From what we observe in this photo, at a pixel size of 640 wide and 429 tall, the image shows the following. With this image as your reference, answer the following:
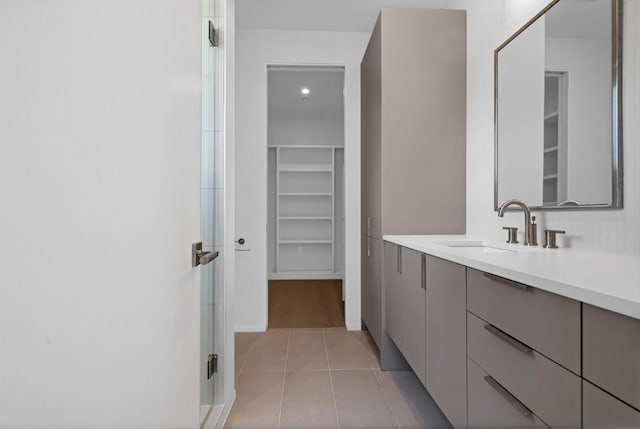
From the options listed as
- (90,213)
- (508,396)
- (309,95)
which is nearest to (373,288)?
(508,396)

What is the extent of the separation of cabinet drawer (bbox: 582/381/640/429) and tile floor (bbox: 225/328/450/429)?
1.18 metres

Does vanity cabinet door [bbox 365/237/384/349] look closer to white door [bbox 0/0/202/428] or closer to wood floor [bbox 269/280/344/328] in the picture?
wood floor [bbox 269/280/344/328]

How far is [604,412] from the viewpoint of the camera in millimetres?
647

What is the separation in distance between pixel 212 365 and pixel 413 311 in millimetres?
1111

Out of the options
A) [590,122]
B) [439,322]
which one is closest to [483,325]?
[439,322]

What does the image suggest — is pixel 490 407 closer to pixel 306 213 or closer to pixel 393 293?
pixel 393 293

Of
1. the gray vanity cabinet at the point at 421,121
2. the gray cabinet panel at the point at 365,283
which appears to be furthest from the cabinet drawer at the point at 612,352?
the gray cabinet panel at the point at 365,283

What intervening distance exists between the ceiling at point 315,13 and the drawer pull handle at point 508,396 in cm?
291

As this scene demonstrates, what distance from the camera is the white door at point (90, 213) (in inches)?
17.3

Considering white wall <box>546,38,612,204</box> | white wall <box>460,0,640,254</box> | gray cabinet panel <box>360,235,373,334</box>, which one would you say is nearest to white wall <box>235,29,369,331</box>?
gray cabinet panel <box>360,235,373,334</box>

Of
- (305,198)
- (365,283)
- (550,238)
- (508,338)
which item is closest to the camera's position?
(508,338)

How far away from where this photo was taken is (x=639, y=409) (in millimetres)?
579

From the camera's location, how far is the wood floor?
11.0ft

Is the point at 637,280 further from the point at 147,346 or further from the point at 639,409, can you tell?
the point at 147,346
